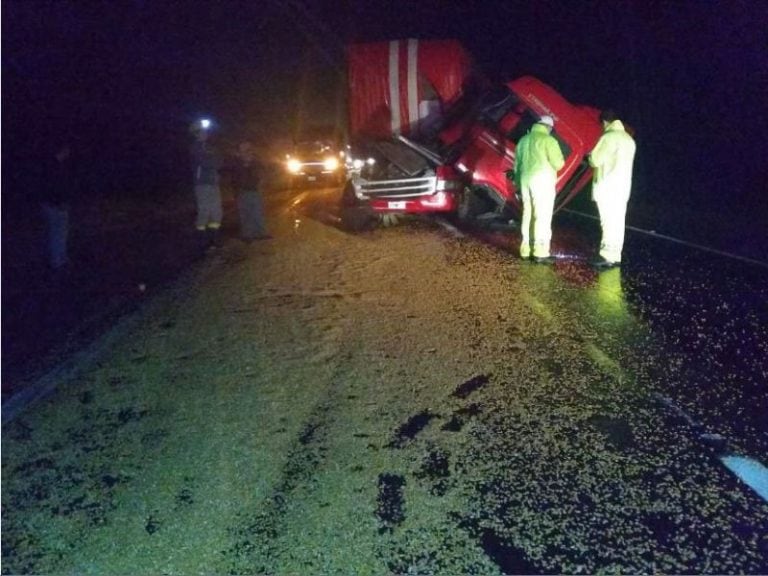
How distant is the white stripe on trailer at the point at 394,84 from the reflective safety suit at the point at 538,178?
4.97m

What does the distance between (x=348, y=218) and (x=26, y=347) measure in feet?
27.8

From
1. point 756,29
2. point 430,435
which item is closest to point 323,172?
point 756,29

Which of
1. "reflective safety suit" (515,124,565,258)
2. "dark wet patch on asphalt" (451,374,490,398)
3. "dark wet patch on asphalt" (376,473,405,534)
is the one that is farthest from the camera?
"reflective safety suit" (515,124,565,258)

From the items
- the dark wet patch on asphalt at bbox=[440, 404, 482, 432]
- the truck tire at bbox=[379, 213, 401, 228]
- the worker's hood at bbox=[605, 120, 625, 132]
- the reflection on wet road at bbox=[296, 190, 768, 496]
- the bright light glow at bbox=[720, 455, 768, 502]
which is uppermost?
the worker's hood at bbox=[605, 120, 625, 132]

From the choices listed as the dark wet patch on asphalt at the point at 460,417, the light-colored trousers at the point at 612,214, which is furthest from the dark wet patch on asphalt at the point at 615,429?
the light-colored trousers at the point at 612,214

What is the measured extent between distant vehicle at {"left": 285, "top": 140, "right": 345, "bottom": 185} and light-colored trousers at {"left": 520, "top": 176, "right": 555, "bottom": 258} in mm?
17450

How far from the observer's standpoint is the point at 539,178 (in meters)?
10.3

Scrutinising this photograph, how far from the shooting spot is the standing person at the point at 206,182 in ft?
42.7

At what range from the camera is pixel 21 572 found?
3639 millimetres

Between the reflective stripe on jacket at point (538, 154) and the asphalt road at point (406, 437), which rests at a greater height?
the reflective stripe on jacket at point (538, 154)

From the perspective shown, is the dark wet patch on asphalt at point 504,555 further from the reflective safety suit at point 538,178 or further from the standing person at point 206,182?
the standing person at point 206,182

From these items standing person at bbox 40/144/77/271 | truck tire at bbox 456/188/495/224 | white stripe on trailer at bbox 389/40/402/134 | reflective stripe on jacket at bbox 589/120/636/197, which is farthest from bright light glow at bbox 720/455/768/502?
white stripe on trailer at bbox 389/40/402/134

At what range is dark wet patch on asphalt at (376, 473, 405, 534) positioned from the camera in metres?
3.90

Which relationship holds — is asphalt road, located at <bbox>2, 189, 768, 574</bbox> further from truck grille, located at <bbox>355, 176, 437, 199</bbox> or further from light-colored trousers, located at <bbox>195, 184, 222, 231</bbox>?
truck grille, located at <bbox>355, 176, 437, 199</bbox>
